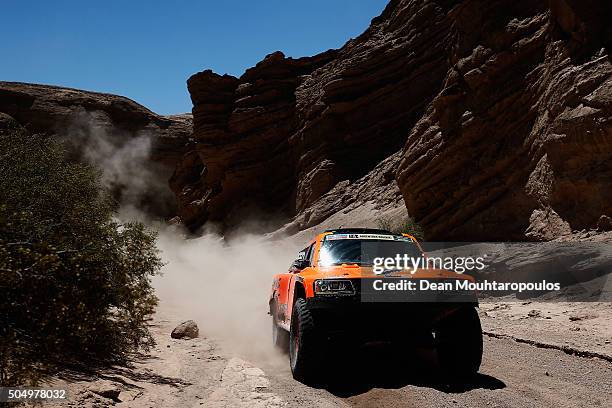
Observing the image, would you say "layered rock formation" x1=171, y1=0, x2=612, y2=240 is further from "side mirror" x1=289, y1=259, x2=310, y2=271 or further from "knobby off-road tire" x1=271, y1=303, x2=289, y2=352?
"side mirror" x1=289, y1=259, x2=310, y2=271

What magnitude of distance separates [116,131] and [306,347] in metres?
63.6

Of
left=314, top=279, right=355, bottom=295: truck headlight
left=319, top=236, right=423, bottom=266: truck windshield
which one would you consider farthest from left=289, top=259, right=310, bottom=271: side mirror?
left=314, top=279, right=355, bottom=295: truck headlight

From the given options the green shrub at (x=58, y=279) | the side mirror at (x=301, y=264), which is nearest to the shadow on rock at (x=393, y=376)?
the side mirror at (x=301, y=264)

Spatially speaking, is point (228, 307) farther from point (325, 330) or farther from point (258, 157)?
point (258, 157)

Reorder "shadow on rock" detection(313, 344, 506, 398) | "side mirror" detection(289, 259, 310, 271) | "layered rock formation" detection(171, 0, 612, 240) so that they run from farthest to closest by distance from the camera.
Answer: "layered rock formation" detection(171, 0, 612, 240) < "side mirror" detection(289, 259, 310, 271) < "shadow on rock" detection(313, 344, 506, 398)

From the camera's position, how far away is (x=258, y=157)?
4616 centimetres

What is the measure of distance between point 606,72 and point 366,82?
81.2ft

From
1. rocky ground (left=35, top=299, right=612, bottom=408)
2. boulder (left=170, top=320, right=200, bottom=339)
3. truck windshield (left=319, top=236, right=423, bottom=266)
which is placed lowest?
rocky ground (left=35, top=299, right=612, bottom=408)

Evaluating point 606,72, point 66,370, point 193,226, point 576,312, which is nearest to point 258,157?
point 193,226

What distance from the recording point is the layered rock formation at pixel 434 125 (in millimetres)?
17438

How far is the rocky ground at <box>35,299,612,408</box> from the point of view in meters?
6.01

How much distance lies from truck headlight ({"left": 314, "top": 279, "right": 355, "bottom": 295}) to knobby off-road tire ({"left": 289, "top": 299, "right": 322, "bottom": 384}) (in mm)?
346

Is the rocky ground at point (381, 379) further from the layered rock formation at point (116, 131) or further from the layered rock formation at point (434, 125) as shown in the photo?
the layered rock formation at point (116, 131)

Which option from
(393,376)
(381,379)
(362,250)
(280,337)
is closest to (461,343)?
(393,376)
